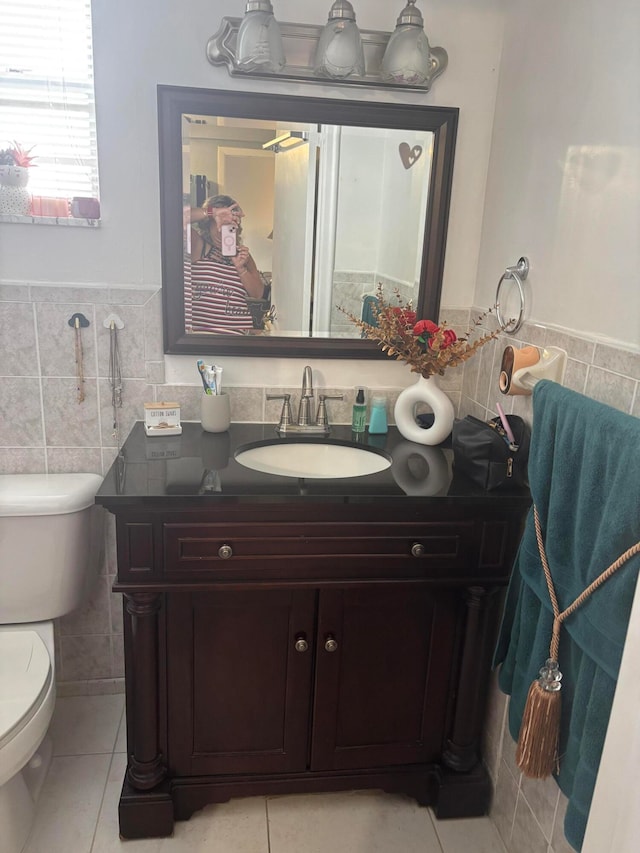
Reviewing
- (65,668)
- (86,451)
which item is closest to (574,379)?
(86,451)

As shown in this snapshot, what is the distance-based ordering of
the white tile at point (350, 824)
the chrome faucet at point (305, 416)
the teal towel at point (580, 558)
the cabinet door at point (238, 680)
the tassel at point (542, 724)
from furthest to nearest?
the chrome faucet at point (305, 416)
the white tile at point (350, 824)
the cabinet door at point (238, 680)
the tassel at point (542, 724)
the teal towel at point (580, 558)

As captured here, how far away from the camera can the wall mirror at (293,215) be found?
66.4 inches

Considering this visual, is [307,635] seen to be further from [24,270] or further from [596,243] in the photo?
[24,270]

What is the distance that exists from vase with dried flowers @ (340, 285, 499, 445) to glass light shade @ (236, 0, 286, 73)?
2.11 feet

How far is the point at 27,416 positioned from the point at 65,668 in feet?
2.68

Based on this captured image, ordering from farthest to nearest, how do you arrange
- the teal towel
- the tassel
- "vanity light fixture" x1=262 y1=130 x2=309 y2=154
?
"vanity light fixture" x1=262 y1=130 x2=309 y2=154 < the tassel < the teal towel

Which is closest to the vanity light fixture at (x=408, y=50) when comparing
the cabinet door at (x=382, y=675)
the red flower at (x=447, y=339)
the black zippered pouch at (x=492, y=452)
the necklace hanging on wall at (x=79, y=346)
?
the red flower at (x=447, y=339)

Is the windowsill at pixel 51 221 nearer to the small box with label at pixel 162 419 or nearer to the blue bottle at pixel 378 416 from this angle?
the small box with label at pixel 162 419

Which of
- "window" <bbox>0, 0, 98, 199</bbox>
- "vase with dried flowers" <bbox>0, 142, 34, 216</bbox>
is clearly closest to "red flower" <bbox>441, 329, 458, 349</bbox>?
"window" <bbox>0, 0, 98, 199</bbox>

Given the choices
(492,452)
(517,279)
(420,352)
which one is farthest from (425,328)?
(492,452)

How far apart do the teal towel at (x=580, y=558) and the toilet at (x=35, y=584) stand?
111cm

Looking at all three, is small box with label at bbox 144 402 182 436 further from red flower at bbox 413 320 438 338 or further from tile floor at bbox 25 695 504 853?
tile floor at bbox 25 695 504 853

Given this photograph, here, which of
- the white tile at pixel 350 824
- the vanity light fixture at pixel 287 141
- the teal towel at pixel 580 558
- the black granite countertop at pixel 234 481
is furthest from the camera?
the vanity light fixture at pixel 287 141

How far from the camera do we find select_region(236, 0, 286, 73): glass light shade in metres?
1.51
